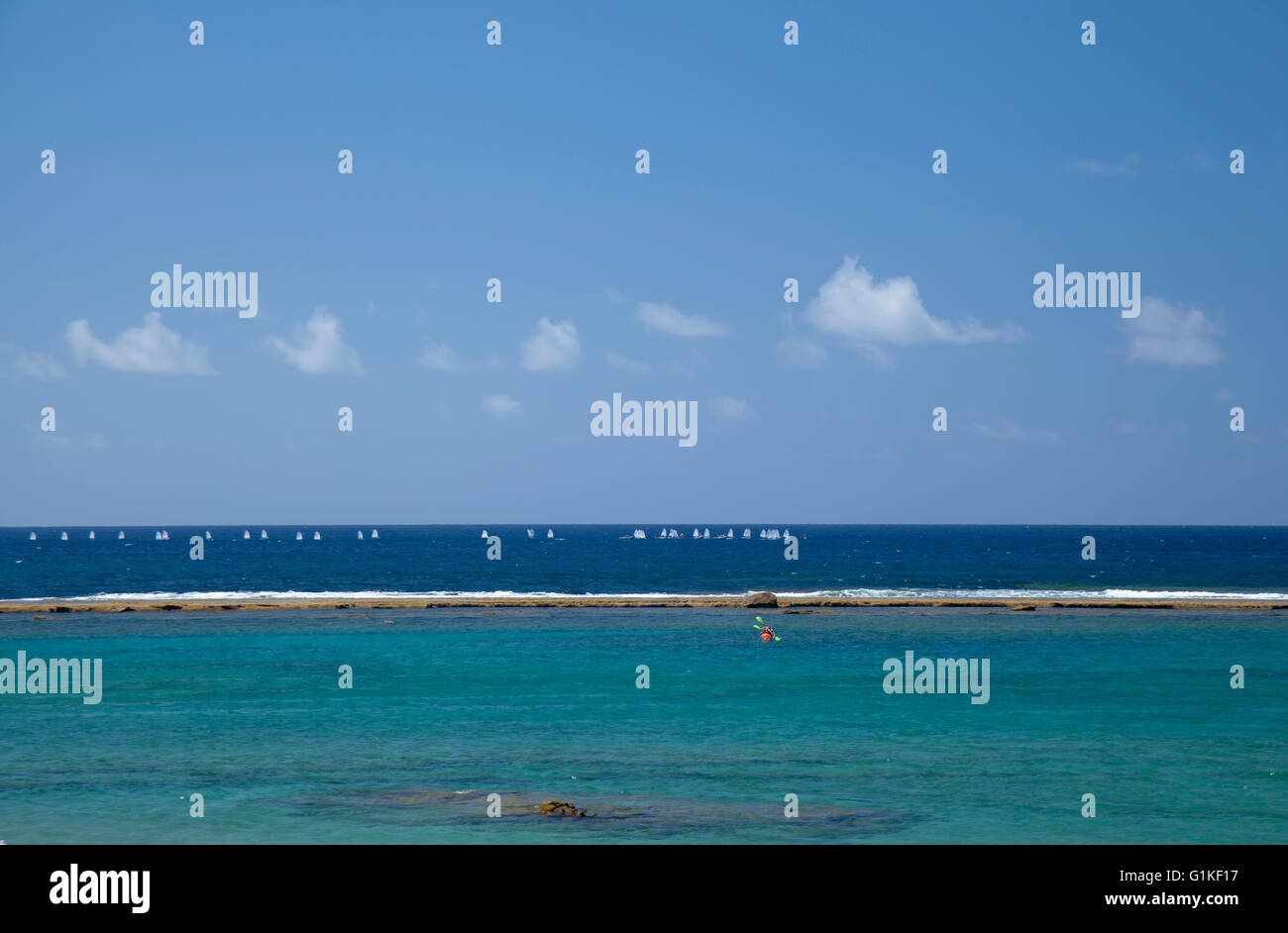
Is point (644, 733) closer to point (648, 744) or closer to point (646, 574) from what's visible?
point (648, 744)

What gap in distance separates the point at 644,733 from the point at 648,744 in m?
1.18

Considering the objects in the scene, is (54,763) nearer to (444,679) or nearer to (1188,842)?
(444,679)

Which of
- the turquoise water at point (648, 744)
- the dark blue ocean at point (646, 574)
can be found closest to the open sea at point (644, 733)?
the turquoise water at point (648, 744)

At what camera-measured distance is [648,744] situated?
22.0 meters

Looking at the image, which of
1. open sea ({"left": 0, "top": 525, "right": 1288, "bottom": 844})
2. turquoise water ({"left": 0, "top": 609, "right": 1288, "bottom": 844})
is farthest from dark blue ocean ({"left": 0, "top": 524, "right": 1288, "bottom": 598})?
turquoise water ({"left": 0, "top": 609, "right": 1288, "bottom": 844})

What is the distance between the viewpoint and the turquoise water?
16219mm

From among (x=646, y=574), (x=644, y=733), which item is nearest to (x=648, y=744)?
(x=644, y=733)

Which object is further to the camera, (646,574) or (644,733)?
(646,574)

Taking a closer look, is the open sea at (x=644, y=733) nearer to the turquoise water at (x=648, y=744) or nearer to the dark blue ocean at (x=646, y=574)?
the turquoise water at (x=648, y=744)

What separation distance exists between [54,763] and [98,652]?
764 inches

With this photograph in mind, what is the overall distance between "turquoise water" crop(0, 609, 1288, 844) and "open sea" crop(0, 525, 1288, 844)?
8cm
